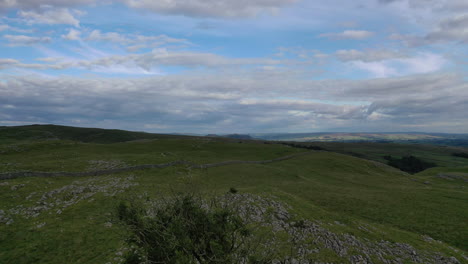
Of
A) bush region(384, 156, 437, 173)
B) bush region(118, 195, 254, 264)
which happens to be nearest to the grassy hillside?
bush region(118, 195, 254, 264)

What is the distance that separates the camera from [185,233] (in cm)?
1116

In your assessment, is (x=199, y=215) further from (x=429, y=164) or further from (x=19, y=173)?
(x=429, y=164)

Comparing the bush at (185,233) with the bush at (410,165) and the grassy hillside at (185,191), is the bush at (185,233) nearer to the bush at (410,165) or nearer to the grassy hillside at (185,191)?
the grassy hillside at (185,191)

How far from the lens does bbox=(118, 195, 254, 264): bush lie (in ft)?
35.1

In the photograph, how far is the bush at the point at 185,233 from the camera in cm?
1071

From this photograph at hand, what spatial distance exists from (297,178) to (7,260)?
163 feet

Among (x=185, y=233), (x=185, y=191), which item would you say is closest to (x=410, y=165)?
(x=185, y=191)

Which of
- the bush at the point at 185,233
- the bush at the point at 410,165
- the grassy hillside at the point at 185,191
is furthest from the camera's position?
the bush at the point at 410,165

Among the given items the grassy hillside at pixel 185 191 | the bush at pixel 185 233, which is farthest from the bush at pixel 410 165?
the bush at pixel 185 233

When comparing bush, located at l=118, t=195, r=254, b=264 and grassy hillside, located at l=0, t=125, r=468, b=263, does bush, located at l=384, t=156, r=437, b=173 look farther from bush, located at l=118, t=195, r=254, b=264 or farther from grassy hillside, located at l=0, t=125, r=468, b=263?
bush, located at l=118, t=195, r=254, b=264

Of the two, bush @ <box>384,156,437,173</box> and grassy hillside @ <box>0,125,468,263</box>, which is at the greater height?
grassy hillside @ <box>0,125,468,263</box>

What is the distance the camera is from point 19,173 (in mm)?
37219

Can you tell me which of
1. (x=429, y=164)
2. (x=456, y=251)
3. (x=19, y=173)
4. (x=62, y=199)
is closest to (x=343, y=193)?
(x=456, y=251)

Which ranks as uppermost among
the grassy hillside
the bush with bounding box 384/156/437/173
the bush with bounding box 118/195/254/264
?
the bush with bounding box 118/195/254/264
